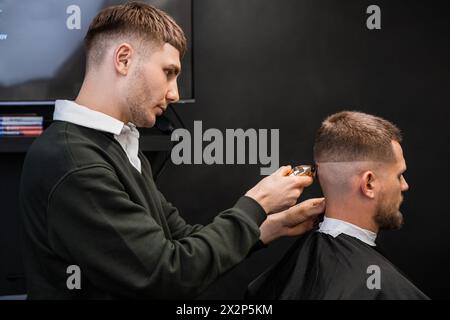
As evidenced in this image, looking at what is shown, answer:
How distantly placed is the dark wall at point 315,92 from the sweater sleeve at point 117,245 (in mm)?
1701

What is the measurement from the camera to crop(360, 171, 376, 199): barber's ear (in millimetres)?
1781

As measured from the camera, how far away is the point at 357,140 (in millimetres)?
1788

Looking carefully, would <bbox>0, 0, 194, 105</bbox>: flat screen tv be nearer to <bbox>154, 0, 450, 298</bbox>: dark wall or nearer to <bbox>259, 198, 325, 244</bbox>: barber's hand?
<bbox>154, 0, 450, 298</bbox>: dark wall

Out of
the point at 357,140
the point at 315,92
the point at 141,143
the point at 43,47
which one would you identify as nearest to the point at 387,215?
the point at 357,140

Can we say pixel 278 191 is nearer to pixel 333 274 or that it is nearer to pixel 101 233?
pixel 333 274

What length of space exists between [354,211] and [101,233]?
3.04 ft

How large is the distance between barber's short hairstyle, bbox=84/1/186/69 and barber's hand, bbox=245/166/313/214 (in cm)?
50

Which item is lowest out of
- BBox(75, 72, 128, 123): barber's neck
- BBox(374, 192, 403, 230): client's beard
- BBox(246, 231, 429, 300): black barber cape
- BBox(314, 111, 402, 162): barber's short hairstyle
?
BBox(246, 231, 429, 300): black barber cape

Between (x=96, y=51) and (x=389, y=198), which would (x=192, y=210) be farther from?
(x=96, y=51)

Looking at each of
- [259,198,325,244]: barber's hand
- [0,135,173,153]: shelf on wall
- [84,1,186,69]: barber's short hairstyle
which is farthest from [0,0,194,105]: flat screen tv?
[84,1,186,69]: barber's short hairstyle

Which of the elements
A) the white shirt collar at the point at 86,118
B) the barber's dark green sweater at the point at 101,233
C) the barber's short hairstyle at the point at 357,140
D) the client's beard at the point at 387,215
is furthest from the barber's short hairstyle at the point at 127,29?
the client's beard at the point at 387,215

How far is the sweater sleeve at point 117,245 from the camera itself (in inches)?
50.7

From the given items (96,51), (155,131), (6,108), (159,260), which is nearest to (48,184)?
(159,260)
